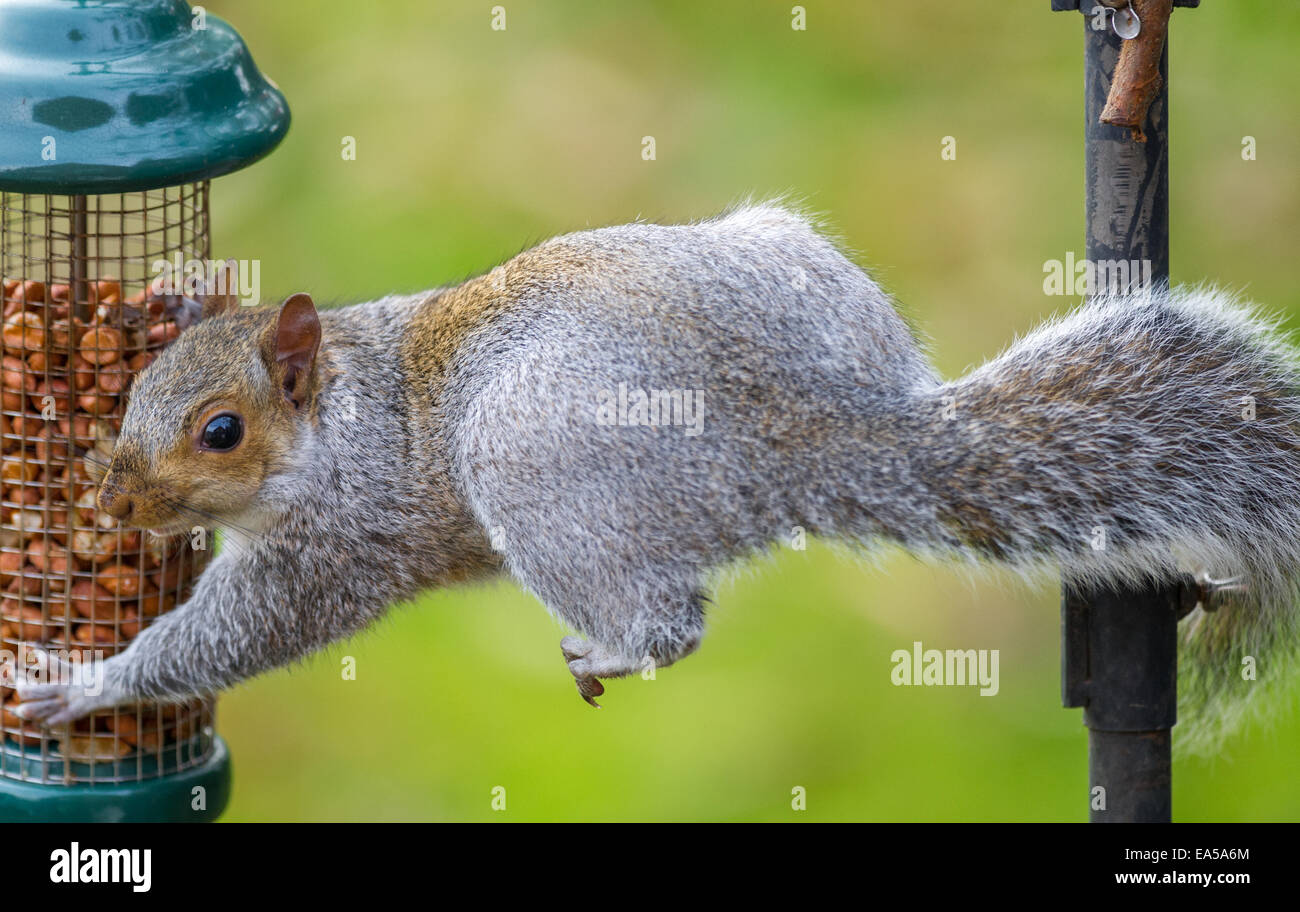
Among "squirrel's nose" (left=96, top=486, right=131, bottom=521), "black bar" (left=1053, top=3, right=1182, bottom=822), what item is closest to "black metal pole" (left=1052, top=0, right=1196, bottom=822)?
"black bar" (left=1053, top=3, right=1182, bottom=822)

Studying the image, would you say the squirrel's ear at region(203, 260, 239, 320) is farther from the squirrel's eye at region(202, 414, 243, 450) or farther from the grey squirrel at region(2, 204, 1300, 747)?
the squirrel's eye at region(202, 414, 243, 450)

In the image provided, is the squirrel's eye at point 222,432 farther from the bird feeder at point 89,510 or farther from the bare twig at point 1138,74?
the bare twig at point 1138,74

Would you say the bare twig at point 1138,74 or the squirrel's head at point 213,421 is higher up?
the bare twig at point 1138,74

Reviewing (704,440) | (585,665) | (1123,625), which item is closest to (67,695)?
(585,665)

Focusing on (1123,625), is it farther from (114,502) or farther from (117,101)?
(117,101)

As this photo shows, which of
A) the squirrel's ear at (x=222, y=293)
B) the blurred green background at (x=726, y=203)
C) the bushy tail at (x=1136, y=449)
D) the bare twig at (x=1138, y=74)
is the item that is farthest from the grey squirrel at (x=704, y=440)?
the blurred green background at (x=726, y=203)

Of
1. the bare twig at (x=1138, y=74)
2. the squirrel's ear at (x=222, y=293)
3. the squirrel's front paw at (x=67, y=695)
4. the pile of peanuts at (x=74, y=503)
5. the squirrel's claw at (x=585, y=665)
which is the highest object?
the bare twig at (x=1138, y=74)

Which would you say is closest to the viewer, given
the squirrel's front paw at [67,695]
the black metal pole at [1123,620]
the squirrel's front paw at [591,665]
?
the black metal pole at [1123,620]
